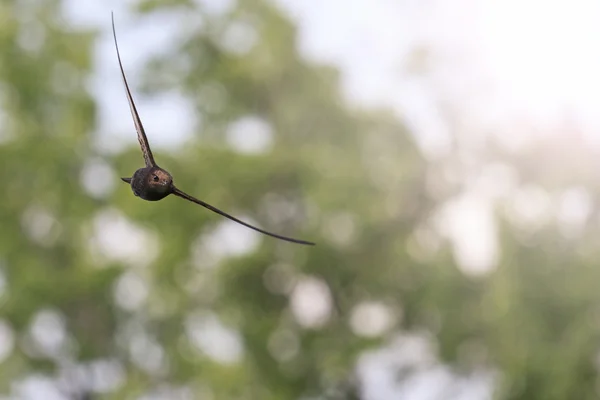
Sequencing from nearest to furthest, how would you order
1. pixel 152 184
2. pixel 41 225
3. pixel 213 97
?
pixel 152 184 < pixel 213 97 < pixel 41 225

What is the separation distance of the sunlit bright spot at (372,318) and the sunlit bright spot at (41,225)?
3088mm

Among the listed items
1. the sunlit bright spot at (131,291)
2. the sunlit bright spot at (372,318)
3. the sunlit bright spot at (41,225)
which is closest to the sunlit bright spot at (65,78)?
the sunlit bright spot at (41,225)

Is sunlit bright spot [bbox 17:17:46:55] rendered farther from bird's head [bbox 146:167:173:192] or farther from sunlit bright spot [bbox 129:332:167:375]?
bird's head [bbox 146:167:173:192]

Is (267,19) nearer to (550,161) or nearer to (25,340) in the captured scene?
(550,161)

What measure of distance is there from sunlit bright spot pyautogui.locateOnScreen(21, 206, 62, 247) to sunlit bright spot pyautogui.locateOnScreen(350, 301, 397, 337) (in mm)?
3088

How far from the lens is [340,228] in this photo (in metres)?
6.12

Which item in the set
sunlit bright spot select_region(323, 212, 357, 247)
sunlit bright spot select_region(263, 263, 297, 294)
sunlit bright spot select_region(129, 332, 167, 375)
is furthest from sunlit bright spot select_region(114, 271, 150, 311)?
sunlit bright spot select_region(323, 212, 357, 247)

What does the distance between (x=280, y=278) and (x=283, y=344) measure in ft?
1.82

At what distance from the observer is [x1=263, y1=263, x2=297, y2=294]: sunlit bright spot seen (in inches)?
250

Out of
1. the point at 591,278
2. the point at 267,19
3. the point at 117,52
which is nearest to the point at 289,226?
the point at 267,19

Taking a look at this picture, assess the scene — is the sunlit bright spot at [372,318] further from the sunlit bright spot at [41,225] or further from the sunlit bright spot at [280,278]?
the sunlit bright spot at [41,225]

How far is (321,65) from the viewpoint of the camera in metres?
7.02

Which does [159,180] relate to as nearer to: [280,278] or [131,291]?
[280,278]

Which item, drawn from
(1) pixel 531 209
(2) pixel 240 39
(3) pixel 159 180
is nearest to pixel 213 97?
(2) pixel 240 39
